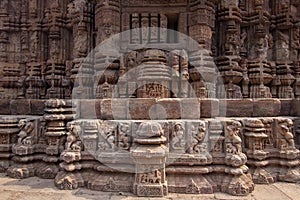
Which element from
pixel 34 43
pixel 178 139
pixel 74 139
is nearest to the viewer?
pixel 178 139

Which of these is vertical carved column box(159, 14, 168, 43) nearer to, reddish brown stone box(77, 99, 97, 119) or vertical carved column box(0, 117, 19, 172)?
reddish brown stone box(77, 99, 97, 119)

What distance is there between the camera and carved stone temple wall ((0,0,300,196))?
3957 mm

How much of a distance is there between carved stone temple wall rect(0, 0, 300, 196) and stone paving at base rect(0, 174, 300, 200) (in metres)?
0.14

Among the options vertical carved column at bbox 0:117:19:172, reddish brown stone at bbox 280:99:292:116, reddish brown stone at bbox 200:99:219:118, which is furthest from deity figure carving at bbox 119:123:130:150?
reddish brown stone at bbox 280:99:292:116

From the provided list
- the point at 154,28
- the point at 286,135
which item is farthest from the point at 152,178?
the point at 154,28

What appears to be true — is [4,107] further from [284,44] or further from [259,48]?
[284,44]

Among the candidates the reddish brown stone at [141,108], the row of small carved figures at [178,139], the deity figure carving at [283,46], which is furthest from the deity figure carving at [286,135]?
the deity figure carving at [283,46]

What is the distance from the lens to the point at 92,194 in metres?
3.70

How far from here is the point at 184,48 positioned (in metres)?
6.70

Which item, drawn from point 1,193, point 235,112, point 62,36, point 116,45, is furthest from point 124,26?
point 1,193

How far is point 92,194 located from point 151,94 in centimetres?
278

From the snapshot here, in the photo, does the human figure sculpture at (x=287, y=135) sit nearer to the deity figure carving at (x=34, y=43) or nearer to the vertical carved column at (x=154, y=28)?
the vertical carved column at (x=154, y=28)

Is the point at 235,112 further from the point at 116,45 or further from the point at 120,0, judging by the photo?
the point at 120,0

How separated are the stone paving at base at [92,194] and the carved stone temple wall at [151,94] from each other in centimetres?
14
